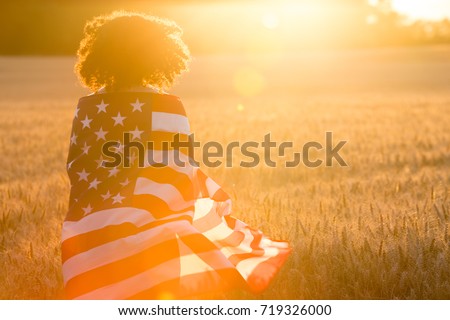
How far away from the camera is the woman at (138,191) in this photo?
137 inches

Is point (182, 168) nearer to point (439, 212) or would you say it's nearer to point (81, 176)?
point (81, 176)

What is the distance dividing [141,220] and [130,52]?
0.95m

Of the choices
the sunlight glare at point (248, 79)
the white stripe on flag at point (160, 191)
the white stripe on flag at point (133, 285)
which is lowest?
the white stripe on flag at point (133, 285)

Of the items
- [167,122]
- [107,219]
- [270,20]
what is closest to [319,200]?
[167,122]

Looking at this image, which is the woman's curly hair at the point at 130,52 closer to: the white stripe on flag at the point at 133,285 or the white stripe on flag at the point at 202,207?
the white stripe on flag at the point at 202,207

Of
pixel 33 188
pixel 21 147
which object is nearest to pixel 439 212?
pixel 33 188

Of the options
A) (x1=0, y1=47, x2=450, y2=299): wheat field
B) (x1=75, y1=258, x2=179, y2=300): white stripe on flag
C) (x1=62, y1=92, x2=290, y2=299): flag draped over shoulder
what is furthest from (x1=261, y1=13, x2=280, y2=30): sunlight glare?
(x1=75, y1=258, x2=179, y2=300): white stripe on flag

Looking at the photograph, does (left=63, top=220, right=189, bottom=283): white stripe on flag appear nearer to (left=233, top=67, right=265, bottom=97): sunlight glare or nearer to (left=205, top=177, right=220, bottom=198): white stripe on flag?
(left=205, top=177, right=220, bottom=198): white stripe on flag

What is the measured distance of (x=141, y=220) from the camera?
11.7 feet

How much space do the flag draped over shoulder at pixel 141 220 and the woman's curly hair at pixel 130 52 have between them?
133mm

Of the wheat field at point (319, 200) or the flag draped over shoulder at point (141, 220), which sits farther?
the wheat field at point (319, 200)

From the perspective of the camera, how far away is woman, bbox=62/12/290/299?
3.47m

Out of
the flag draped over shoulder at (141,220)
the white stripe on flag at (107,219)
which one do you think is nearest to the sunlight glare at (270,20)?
the flag draped over shoulder at (141,220)
